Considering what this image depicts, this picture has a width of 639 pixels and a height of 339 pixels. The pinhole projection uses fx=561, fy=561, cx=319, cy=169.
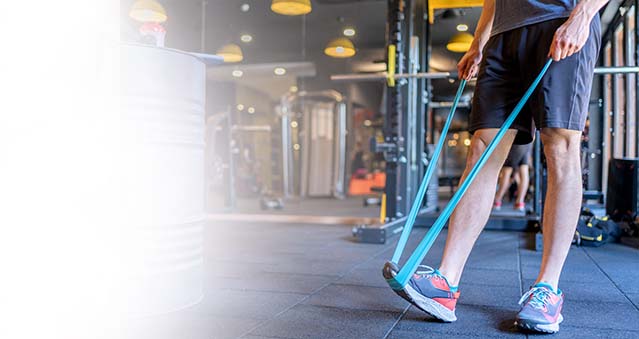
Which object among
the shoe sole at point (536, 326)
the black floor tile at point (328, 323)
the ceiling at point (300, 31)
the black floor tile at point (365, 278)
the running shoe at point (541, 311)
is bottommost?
the black floor tile at point (365, 278)

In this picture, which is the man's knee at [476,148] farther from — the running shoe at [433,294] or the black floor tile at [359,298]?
the black floor tile at [359,298]

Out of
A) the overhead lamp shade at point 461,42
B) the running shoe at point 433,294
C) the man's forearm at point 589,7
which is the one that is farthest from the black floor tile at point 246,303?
the overhead lamp shade at point 461,42

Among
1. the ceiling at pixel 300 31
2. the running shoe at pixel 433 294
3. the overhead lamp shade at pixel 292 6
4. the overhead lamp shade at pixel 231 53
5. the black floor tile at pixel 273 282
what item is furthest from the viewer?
the ceiling at pixel 300 31

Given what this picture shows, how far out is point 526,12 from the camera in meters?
1.61

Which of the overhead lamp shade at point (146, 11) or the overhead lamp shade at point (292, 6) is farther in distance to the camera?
the overhead lamp shade at point (146, 11)

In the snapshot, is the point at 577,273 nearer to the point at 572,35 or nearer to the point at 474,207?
the point at 474,207

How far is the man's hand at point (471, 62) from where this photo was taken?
70.0 inches

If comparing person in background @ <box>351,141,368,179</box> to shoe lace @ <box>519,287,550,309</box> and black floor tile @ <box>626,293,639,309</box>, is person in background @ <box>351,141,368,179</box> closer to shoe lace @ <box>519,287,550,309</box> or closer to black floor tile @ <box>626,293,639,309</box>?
black floor tile @ <box>626,293,639,309</box>

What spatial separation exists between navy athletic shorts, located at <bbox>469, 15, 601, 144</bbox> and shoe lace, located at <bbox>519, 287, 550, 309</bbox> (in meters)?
0.45

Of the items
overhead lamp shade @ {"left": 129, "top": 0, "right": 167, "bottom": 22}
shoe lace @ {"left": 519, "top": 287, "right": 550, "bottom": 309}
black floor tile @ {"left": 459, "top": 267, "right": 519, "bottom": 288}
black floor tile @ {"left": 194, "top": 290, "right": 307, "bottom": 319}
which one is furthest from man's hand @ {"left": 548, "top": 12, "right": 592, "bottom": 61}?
overhead lamp shade @ {"left": 129, "top": 0, "right": 167, "bottom": 22}

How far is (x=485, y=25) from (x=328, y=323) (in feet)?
3.45

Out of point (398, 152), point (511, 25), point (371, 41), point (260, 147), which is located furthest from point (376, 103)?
point (511, 25)

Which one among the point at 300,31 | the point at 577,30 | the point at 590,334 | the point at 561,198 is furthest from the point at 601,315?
the point at 300,31

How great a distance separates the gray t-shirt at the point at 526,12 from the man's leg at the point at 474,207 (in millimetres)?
314
